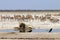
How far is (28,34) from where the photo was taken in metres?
1.90

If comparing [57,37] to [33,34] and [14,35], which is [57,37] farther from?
[14,35]

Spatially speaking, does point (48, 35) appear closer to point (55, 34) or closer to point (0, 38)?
point (55, 34)

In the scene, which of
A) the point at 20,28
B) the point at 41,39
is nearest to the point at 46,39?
the point at 41,39

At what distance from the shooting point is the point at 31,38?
1867 millimetres

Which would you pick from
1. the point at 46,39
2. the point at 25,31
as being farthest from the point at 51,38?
the point at 25,31

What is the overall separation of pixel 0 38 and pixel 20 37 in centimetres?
17

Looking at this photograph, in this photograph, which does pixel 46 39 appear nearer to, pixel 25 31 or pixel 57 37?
pixel 57 37

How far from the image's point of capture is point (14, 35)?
1.90 m

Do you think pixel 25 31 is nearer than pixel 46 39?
No

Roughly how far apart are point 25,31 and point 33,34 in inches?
7.1

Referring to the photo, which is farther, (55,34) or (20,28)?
(20,28)

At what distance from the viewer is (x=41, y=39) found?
6.10 ft

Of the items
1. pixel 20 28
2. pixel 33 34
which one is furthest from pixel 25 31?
pixel 33 34

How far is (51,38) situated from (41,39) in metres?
0.08
